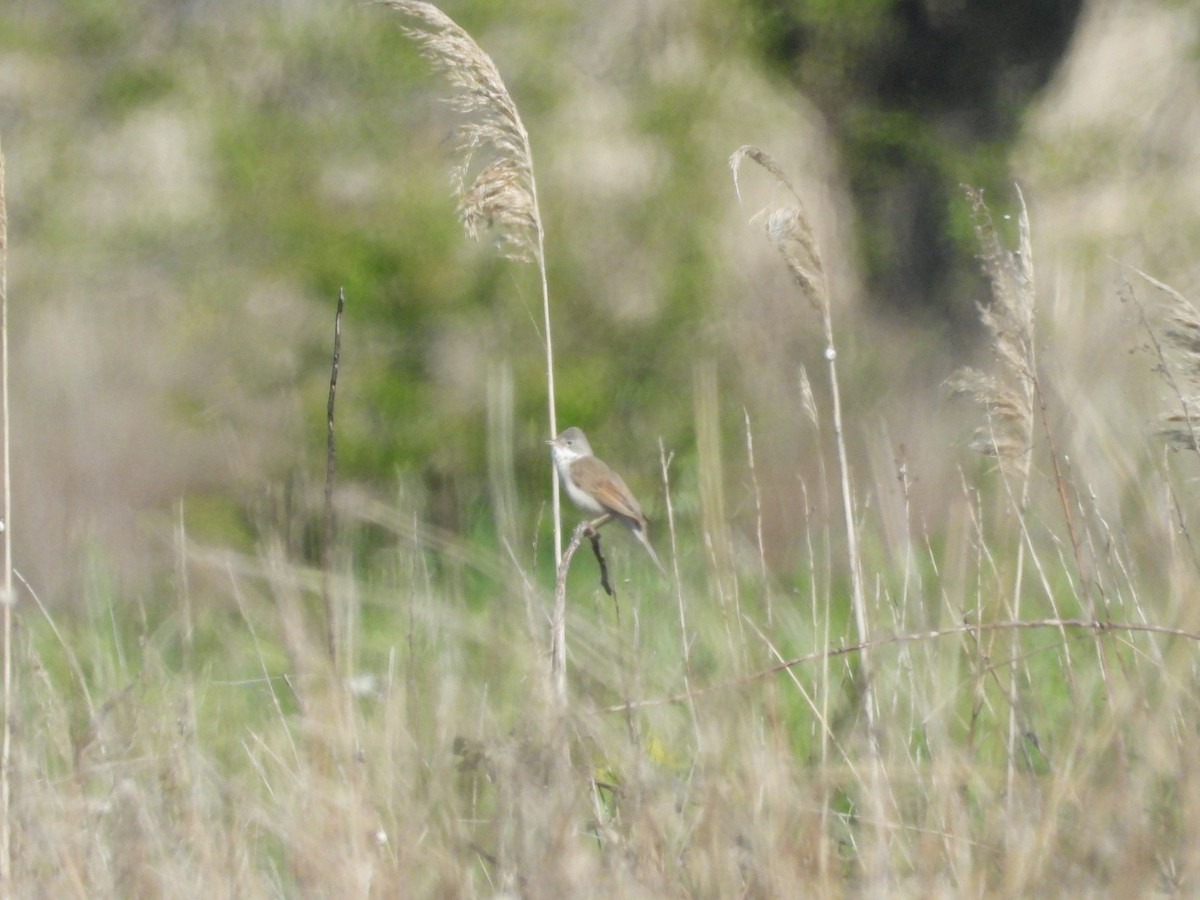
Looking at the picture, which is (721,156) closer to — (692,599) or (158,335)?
(158,335)

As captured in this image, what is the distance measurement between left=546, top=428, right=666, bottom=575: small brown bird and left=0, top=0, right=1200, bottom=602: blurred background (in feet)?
4.95

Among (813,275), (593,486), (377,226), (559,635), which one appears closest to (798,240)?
(813,275)

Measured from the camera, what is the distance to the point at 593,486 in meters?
5.77

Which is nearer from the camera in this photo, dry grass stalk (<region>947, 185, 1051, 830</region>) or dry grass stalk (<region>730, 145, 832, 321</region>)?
dry grass stalk (<region>947, 185, 1051, 830</region>)

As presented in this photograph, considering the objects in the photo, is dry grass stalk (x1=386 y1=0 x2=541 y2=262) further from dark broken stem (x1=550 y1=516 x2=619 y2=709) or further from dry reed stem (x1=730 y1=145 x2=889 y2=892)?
dark broken stem (x1=550 y1=516 x2=619 y2=709)

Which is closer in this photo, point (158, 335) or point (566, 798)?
point (566, 798)

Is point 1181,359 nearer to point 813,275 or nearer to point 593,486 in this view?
point 813,275

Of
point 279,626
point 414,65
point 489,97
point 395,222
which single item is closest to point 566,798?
point 279,626

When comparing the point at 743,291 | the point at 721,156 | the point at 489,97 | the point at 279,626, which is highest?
the point at 489,97

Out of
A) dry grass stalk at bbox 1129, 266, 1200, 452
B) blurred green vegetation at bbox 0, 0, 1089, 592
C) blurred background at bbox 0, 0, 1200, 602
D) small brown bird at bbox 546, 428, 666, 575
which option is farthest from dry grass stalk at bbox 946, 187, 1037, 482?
blurred green vegetation at bbox 0, 0, 1089, 592

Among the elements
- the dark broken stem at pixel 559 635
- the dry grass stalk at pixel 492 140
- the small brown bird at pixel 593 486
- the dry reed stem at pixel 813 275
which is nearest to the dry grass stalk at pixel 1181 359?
the dry reed stem at pixel 813 275

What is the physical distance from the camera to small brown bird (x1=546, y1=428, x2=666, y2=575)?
18.1ft

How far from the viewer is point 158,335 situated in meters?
8.74

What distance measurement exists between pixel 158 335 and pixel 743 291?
327cm
